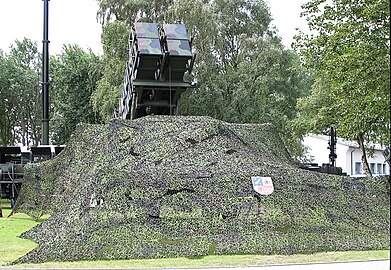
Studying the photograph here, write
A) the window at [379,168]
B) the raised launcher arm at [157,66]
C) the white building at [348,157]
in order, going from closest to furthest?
1. the raised launcher arm at [157,66]
2. the white building at [348,157]
3. the window at [379,168]

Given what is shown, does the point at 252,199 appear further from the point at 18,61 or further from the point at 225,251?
the point at 18,61

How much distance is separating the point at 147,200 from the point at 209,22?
64.3 ft

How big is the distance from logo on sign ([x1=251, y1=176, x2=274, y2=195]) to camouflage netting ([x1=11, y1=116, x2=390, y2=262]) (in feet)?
0.27

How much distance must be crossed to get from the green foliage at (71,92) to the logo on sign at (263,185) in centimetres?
2332

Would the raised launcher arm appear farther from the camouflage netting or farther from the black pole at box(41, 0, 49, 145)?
the black pole at box(41, 0, 49, 145)

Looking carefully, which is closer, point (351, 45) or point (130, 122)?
point (130, 122)

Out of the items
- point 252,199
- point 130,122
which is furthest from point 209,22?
point 252,199

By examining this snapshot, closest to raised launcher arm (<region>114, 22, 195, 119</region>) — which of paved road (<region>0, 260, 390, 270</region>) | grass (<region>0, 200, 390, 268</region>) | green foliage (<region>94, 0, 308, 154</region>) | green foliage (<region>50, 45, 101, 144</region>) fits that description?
grass (<region>0, 200, 390, 268</region>)

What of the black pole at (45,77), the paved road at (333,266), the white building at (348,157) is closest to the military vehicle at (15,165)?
the black pole at (45,77)

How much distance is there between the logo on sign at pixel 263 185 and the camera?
35.3ft

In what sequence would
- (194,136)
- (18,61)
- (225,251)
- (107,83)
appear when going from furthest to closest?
(18,61)
(107,83)
(194,136)
(225,251)

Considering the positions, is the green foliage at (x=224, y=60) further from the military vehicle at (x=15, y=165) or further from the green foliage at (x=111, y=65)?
the military vehicle at (x=15, y=165)

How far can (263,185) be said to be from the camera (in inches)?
427

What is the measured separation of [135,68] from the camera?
14.3 metres
